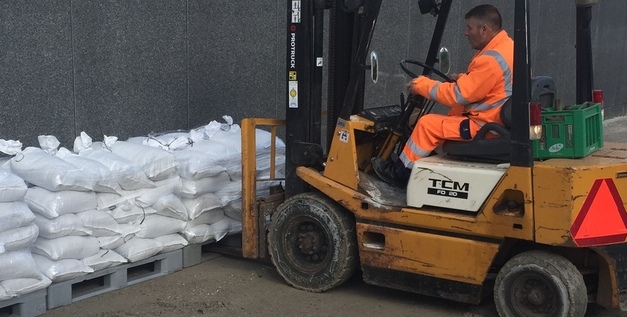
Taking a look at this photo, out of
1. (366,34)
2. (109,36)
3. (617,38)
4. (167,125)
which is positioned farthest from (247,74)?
(617,38)

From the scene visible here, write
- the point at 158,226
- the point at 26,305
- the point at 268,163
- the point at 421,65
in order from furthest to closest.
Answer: the point at 268,163
the point at 158,226
the point at 421,65
the point at 26,305

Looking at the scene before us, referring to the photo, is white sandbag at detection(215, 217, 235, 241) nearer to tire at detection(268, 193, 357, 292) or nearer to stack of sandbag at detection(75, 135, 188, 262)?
stack of sandbag at detection(75, 135, 188, 262)

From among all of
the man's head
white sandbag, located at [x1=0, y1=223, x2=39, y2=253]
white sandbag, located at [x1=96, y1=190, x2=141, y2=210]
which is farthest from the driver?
white sandbag, located at [x1=0, y1=223, x2=39, y2=253]

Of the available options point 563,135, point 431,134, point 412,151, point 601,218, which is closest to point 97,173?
point 412,151

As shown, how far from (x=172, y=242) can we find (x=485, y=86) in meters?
2.69

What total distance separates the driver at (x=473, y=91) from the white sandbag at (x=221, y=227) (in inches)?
70.6

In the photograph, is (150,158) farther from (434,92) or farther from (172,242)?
(434,92)

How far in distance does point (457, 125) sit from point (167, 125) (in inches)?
143

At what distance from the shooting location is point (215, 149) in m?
6.79

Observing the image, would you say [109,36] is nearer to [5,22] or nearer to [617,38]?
[5,22]

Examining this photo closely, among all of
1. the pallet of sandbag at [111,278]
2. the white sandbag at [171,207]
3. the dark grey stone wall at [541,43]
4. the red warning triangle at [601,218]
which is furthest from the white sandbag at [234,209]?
the dark grey stone wall at [541,43]

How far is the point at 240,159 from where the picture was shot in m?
6.92

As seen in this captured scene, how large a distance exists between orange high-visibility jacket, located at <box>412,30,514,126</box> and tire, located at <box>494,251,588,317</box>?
925 millimetres

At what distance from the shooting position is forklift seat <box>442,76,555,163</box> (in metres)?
5.22
